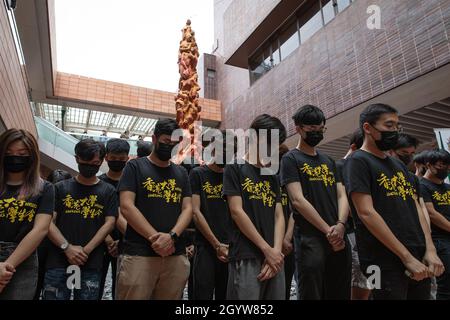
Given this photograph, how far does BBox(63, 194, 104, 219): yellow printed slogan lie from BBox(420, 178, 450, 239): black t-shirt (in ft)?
7.72

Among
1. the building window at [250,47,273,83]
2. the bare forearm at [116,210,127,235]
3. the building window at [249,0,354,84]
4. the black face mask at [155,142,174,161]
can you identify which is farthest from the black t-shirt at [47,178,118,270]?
the building window at [250,47,273,83]

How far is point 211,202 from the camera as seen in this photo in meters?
2.42

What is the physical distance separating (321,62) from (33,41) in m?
6.60

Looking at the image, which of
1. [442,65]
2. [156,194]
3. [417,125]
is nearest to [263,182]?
[156,194]

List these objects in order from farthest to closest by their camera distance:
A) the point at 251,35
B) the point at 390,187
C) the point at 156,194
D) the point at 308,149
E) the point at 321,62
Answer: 1. the point at 251,35
2. the point at 321,62
3. the point at 308,149
4. the point at 156,194
5. the point at 390,187

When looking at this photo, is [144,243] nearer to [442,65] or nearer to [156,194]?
[156,194]

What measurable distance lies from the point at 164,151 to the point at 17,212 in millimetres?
815

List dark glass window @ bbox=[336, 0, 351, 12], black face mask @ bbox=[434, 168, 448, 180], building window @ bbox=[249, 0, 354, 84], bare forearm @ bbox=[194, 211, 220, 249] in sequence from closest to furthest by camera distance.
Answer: bare forearm @ bbox=[194, 211, 220, 249]
black face mask @ bbox=[434, 168, 448, 180]
dark glass window @ bbox=[336, 0, 351, 12]
building window @ bbox=[249, 0, 354, 84]

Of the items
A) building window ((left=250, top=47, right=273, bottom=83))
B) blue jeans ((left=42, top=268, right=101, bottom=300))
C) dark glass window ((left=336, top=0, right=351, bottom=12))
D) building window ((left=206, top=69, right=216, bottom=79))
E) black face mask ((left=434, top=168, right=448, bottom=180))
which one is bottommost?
blue jeans ((left=42, top=268, right=101, bottom=300))

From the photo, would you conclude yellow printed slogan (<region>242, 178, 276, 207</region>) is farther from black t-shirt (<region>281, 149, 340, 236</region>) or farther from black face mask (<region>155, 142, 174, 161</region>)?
black face mask (<region>155, 142, 174, 161</region>)

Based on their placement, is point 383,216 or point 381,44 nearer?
point 383,216

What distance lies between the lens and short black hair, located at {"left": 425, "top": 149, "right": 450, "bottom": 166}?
8.38 feet

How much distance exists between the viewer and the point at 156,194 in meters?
1.88

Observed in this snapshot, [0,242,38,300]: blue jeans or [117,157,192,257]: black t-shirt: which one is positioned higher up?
[117,157,192,257]: black t-shirt
